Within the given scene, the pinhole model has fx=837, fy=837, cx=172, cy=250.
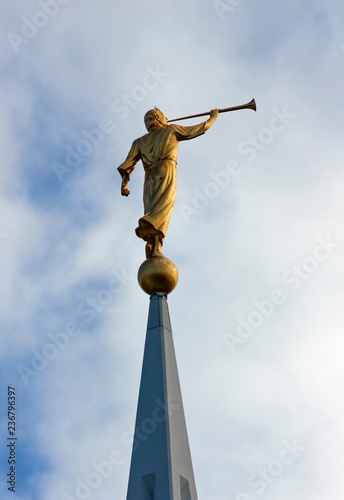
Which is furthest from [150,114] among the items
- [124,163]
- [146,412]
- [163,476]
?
[163,476]

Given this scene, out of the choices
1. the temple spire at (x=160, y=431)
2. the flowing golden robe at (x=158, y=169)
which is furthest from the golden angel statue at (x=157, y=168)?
the temple spire at (x=160, y=431)

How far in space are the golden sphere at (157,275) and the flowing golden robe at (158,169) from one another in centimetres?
43

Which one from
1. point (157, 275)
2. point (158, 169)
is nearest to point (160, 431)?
point (157, 275)

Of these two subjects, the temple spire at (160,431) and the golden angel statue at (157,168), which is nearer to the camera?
the temple spire at (160,431)

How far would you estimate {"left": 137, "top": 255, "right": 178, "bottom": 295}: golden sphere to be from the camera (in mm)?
9383

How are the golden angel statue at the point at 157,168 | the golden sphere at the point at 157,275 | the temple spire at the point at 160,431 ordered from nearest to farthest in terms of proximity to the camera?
the temple spire at the point at 160,431
the golden sphere at the point at 157,275
the golden angel statue at the point at 157,168

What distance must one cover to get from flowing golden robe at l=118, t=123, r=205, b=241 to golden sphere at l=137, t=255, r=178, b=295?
0.43 metres

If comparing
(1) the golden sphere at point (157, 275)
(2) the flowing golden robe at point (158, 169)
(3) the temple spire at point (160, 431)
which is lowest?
(3) the temple spire at point (160, 431)

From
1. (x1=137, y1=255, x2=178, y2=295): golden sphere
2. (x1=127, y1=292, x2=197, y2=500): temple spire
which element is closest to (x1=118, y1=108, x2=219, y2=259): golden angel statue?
(x1=137, y1=255, x2=178, y2=295): golden sphere

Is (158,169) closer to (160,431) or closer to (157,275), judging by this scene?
(157,275)

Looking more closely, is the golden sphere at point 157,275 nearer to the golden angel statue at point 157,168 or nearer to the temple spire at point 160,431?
the golden angel statue at point 157,168

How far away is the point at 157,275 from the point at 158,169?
1.56 meters

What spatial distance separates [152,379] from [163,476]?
1215 millimetres

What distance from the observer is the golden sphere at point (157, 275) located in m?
9.38
